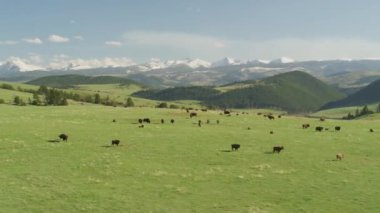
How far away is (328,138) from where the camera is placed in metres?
64.8

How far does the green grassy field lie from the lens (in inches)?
1415

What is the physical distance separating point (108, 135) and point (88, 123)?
14.4 m

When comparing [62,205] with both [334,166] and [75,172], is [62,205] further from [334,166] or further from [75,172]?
[334,166]

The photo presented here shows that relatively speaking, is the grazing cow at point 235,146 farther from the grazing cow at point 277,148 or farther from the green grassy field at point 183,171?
the grazing cow at point 277,148

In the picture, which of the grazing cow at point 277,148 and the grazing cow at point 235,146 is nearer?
the grazing cow at point 277,148

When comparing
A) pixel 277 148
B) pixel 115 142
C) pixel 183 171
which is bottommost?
pixel 183 171

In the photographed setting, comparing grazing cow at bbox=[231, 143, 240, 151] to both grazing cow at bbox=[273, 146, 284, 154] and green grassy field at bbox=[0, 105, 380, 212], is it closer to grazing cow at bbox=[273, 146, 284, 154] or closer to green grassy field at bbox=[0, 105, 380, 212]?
green grassy field at bbox=[0, 105, 380, 212]

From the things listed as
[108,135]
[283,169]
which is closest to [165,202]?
[283,169]

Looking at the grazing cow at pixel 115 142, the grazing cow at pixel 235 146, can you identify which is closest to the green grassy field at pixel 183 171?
the grazing cow at pixel 115 142

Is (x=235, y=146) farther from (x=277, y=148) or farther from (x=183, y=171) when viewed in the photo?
(x=183, y=171)

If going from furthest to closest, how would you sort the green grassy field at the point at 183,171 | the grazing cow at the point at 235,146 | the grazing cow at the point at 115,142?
the grazing cow at the point at 115,142, the grazing cow at the point at 235,146, the green grassy field at the point at 183,171

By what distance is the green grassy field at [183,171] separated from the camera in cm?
Result: 3594

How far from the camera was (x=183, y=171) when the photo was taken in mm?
44125

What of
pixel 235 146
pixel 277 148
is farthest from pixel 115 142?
pixel 277 148
